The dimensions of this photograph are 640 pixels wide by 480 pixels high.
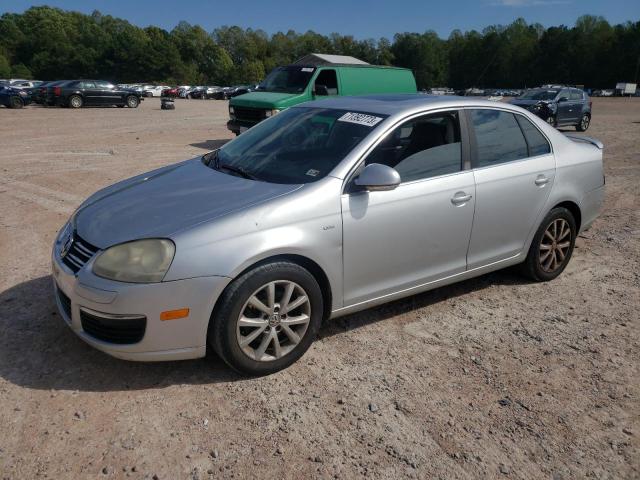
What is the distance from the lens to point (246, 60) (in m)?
126

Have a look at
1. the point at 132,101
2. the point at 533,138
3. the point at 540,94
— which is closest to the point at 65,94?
the point at 132,101

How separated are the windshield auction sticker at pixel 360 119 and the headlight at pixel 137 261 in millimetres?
1618

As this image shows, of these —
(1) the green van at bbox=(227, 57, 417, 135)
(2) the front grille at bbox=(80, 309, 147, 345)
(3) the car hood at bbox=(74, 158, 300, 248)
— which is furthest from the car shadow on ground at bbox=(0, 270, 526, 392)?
(1) the green van at bbox=(227, 57, 417, 135)

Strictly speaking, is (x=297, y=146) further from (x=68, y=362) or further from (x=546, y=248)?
(x=546, y=248)

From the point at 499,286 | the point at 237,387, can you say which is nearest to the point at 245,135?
the point at 237,387

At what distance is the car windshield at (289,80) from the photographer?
12.7 m

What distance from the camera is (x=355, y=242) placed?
3293 mm

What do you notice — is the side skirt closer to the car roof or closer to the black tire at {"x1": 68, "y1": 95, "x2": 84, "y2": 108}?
the car roof

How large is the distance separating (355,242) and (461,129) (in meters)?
1.35

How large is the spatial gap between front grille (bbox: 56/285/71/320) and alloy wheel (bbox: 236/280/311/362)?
40.1 inches

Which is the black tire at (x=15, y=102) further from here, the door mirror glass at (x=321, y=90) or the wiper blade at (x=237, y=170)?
the wiper blade at (x=237, y=170)

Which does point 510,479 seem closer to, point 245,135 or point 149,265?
point 149,265

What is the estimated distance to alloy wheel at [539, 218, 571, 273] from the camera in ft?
14.9

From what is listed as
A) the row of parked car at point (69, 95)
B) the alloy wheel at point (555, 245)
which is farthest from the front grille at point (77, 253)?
the row of parked car at point (69, 95)
